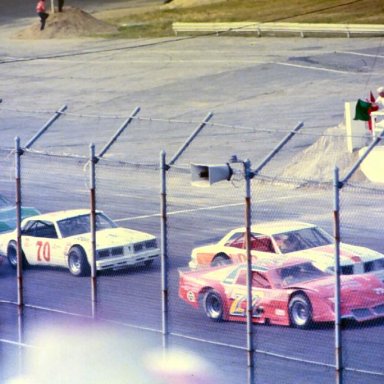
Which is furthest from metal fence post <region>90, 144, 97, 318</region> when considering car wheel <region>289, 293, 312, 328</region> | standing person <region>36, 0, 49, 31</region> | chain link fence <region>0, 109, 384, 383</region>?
standing person <region>36, 0, 49, 31</region>

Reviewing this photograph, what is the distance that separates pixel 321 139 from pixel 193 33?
2050 cm

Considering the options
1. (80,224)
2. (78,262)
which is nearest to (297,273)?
(78,262)

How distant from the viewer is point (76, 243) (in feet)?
60.7

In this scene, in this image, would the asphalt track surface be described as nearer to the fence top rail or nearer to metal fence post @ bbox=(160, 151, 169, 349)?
metal fence post @ bbox=(160, 151, 169, 349)

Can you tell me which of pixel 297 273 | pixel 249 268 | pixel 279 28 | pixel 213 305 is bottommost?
pixel 213 305

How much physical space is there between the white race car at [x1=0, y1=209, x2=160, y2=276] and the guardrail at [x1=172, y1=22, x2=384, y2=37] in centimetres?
2912

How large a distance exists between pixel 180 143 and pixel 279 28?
1663 centimetres

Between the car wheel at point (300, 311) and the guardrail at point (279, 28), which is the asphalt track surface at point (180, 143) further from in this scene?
the guardrail at point (279, 28)

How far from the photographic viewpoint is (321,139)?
30750mm

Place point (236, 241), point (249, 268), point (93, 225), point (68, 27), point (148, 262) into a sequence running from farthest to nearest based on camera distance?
point (68, 27)
point (148, 262)
point (236, 241)
point (93, 225)
point (249, 268)

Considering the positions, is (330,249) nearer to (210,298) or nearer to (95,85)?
(210,298)

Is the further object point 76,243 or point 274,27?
point 274,27

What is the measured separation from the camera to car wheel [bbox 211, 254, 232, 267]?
1680cm

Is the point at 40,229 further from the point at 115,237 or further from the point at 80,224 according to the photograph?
the point at 115,237
